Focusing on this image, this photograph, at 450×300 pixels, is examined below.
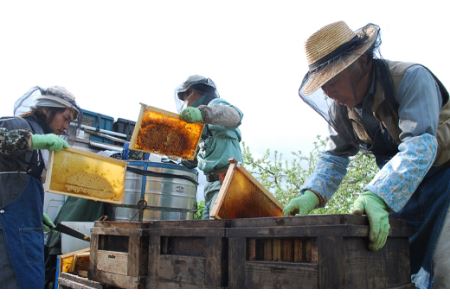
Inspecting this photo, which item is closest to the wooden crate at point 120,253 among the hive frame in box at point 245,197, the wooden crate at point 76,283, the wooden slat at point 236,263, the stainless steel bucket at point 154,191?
the wooden crate at point 76,283

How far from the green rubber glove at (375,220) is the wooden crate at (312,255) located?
0.10 feet

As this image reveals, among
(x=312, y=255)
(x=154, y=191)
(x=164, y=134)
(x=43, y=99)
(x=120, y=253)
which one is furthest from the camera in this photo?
(x=154, y=191)

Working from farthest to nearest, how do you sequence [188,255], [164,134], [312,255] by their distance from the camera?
1. [164,134]
2. [188,255]
3. [312,255]

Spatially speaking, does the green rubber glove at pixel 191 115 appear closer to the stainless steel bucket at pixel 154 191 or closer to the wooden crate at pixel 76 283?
the wooden crate at pixel 76 283

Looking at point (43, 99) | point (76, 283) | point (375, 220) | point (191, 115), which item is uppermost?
point (43, 99)

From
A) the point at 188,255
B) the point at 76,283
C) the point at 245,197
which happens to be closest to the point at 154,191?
the point at 76,283

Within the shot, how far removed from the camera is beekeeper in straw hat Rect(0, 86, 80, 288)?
3.28m

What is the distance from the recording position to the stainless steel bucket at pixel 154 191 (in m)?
5.73

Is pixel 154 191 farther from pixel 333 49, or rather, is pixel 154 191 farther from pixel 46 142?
pixel 333 49

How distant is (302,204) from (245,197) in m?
0.40

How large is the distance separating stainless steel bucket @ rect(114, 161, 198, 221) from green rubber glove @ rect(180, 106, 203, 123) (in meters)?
1.97

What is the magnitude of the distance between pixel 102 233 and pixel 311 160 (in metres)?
6.92

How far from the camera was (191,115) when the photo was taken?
394 cm

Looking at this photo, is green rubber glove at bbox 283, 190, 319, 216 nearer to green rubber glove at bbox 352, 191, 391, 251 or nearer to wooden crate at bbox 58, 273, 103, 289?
green rubber glove at bbox 352, 191, 391, 251
